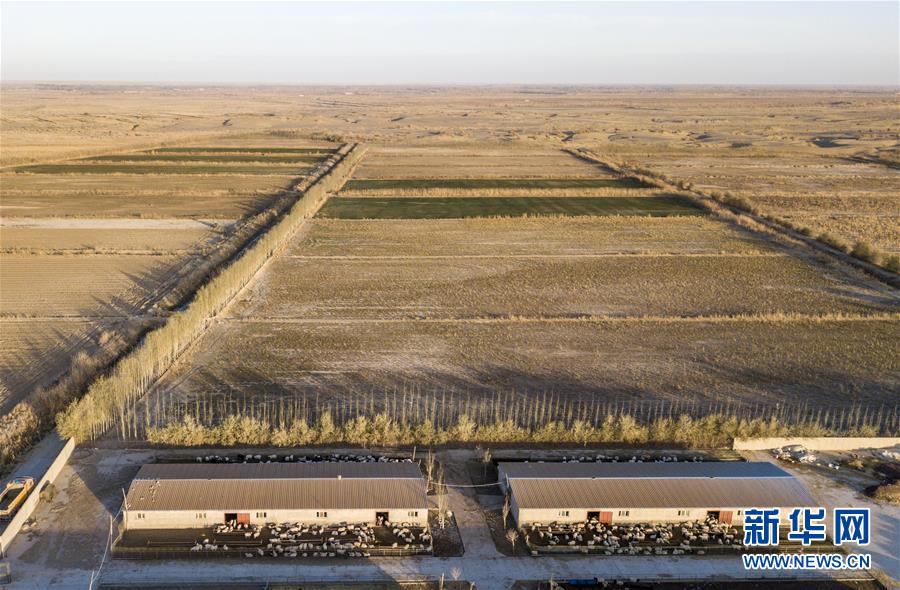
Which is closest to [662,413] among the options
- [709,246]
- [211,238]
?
[709,246]

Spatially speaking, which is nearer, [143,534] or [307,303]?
[143,534]

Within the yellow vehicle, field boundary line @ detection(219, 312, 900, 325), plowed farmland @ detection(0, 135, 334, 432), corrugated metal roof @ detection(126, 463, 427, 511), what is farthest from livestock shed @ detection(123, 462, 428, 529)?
field boundary line @ detection(219, 312, 900, 325)

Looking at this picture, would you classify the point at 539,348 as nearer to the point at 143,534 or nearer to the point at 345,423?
the point at 345,423

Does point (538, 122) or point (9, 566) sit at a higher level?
point (538, 122)

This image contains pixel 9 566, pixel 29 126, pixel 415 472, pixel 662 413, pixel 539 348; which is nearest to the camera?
pixel 9 566

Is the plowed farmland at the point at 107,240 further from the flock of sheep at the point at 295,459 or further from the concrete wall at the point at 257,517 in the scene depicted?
the concrete wall at the point at 257,517

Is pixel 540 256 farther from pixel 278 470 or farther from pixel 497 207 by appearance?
pixel 278 470

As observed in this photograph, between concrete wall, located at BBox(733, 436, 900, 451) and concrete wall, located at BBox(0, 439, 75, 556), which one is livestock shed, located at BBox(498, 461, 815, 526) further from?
concrete wall, located at BBox(0, 439, 75, 556)
